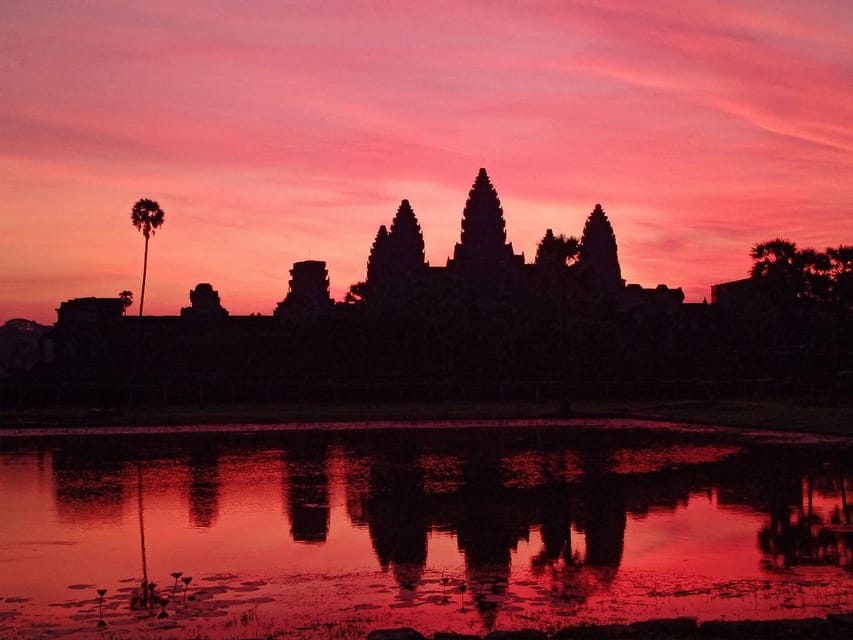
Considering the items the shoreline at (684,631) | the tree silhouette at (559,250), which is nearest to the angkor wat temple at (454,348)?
the tree silhouette at (559,250)

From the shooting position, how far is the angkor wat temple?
67.8 metres

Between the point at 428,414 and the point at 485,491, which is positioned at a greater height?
the point at 428,414

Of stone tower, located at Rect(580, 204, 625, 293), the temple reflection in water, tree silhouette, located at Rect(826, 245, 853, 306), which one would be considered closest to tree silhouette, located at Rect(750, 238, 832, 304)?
tree silhouette, located at Rect(826, 245, 853, 306)

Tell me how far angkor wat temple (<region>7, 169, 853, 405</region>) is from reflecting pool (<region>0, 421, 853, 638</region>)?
30.3m

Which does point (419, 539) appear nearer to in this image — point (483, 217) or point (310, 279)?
point (483, 217)

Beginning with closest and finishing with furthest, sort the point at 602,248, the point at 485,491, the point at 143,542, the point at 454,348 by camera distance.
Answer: the point at 143,542
the point at 485,491
the point at 454,348
the point at 602,248

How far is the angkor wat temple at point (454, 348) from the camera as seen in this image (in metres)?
67.8

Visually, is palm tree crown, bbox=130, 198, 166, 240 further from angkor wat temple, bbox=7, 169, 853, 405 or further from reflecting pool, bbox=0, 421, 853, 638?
reflecting pool, bbox=0, 421, 853, 638

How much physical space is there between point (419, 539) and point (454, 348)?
197 ft

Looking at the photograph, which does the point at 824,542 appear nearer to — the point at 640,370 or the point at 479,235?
the point at 640,370

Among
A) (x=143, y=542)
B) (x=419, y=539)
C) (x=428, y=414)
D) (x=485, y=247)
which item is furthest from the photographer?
(x=485, y=247)

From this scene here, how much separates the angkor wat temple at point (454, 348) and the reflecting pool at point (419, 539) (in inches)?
1195

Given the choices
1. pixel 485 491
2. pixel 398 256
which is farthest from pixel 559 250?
pixel 398 256

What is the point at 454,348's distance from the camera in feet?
261
